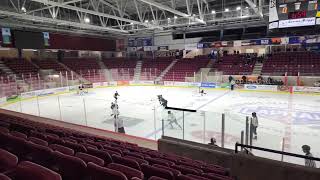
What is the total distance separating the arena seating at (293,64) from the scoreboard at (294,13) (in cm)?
1040

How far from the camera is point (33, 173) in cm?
158

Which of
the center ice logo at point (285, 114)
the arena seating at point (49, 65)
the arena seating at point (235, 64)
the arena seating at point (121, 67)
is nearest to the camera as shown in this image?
the center ice logo at point (285, 114)

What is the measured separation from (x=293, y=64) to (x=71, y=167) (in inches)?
1009

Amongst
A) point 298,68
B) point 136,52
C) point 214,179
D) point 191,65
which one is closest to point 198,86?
point 191,65

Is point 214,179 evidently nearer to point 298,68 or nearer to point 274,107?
point 274,107

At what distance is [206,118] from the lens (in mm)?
6688

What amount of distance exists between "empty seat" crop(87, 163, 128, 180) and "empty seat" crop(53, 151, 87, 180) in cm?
10

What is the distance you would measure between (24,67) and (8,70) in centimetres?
163

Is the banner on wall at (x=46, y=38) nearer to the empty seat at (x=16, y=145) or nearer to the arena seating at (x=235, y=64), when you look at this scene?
the arena seating at (x=235, y=64)

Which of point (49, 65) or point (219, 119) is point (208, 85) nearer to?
point (219, 119)

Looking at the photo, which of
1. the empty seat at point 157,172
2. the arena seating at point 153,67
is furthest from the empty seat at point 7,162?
the arena seating at point 153,67

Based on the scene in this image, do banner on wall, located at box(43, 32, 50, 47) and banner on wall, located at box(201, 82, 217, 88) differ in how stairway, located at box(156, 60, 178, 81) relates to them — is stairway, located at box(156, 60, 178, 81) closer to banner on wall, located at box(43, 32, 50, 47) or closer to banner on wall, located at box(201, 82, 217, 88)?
banner on wall, located at box(201, 82, 217, 88)

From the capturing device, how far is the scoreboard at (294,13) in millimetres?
11984

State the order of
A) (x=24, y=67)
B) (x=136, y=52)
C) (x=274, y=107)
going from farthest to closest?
(x=136, y=52)
(x=24, y=67)
(x=274, y=107)
